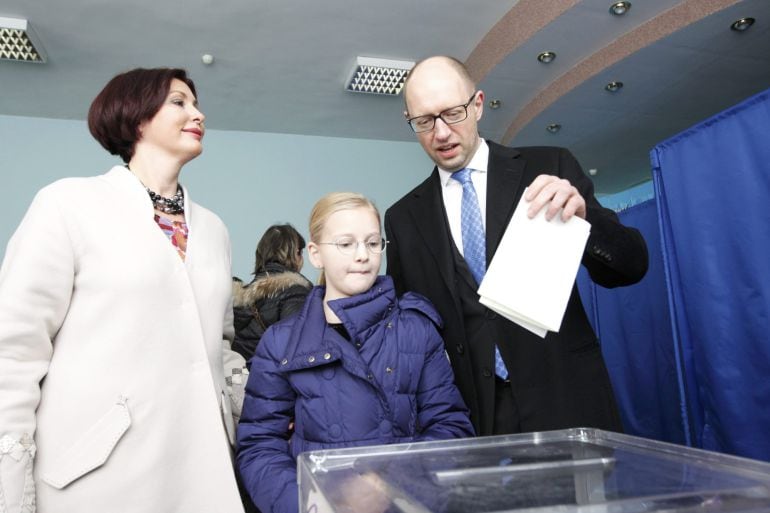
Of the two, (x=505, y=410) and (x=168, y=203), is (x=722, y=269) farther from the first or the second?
(x=168, y=203)

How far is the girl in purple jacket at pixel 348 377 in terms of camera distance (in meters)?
1.04

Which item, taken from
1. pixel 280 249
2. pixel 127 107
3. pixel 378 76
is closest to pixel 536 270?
pixel 127 107

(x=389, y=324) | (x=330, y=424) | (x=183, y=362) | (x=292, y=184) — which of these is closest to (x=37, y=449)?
(x=183, y=362)

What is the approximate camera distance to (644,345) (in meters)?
3.65

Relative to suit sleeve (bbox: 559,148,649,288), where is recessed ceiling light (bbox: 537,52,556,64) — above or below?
above

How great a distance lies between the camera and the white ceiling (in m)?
3.56

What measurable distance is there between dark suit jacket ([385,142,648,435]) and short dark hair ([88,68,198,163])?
0.67 metres

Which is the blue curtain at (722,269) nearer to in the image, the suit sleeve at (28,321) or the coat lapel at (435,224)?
the coat lapel at (435,224)

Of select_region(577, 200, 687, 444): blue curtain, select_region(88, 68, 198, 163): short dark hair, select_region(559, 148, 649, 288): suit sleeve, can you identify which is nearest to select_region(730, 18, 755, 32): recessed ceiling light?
select_region(577, 200, 687, 444): blue curtain

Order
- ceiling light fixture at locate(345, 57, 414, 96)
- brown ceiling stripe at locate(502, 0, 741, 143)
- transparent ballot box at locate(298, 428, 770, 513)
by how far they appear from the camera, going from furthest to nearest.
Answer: ceiling light fixture at locate(345, 57, 414, 96) < brown ceiling stripe at locate(502, 0, 741, 143) < transparent ballot box at locate(298, 428, 770, 513)

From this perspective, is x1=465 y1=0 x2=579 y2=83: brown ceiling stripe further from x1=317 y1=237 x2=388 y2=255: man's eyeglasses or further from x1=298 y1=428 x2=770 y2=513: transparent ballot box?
x1=298 y1=428 x2=770 y2=513: transparent ballot box

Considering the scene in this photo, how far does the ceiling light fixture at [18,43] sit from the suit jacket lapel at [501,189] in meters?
3.53

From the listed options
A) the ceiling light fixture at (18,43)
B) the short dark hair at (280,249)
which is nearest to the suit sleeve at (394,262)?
the short dark hair at (280,249)

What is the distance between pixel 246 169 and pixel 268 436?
179 inches
